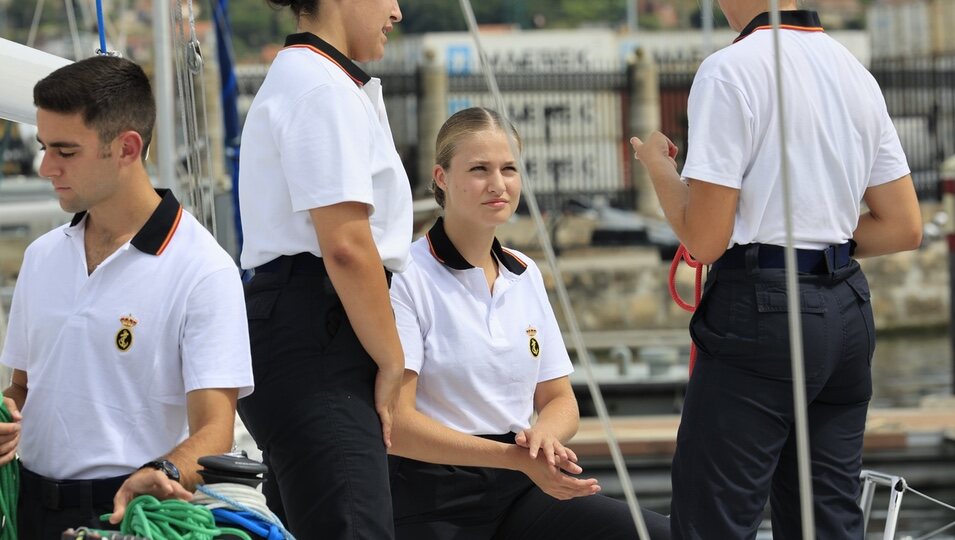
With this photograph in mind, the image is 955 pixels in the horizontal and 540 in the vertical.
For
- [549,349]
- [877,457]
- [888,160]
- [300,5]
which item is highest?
[300,5]

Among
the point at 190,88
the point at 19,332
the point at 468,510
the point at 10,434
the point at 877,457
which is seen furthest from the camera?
the point at 877,457

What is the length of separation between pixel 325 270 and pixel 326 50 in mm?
413

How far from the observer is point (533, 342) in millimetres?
3162

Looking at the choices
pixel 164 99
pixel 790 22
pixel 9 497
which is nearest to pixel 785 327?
pixel 790 22

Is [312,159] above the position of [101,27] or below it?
below

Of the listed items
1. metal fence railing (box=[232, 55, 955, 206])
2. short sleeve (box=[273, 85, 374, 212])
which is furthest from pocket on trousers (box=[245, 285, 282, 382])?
metal fence railing (box=[232, 55, 955, 206])

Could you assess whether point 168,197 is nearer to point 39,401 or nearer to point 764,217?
point 39,401

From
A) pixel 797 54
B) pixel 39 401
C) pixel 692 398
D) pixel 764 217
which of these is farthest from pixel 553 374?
pixel 39 401

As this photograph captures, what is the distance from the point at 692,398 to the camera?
2.75 m

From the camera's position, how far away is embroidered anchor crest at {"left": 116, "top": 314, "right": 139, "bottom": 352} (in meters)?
2.33

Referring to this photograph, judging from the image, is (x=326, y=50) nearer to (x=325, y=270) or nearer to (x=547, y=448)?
(x=325, y=270)

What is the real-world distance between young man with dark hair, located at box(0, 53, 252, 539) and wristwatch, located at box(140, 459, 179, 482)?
0.18 ft

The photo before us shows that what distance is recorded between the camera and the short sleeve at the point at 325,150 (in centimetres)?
249

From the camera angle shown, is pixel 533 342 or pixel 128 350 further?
pixel 533 342
